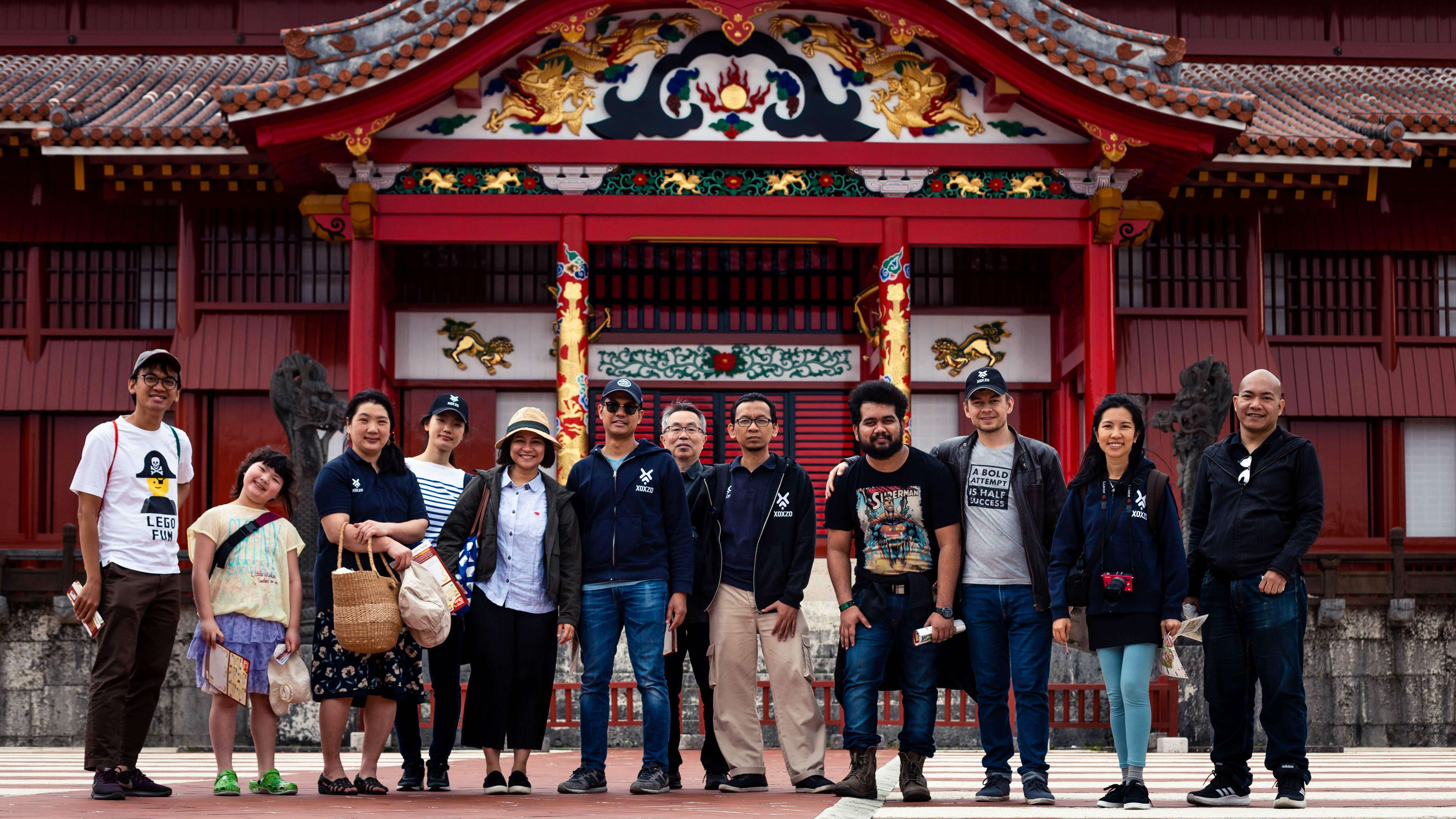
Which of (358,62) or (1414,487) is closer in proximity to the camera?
(358,62)

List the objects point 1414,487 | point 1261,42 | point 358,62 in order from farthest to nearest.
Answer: point 1261,42
point 1414,487
point 358,62

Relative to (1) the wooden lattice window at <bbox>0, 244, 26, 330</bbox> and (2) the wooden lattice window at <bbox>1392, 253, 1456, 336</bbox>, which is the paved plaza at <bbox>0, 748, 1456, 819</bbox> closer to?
(1) the wooden lattice window at <bbox>0, 244, 26, 330</bbox>

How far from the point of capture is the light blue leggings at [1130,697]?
643cm

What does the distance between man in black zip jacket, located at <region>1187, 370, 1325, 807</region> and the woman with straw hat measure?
9.19 ft

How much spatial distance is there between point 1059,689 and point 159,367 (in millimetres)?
6868

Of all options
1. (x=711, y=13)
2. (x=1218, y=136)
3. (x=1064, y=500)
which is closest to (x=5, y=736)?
(x=711, y=13)

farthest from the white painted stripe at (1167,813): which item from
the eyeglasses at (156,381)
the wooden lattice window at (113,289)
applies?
the wooden lattice window at (113,289)

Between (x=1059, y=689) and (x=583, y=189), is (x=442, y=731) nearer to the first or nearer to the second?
(x=1059, y=689)

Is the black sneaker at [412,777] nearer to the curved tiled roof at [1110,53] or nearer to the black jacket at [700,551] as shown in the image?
the black jacket at [700,551]

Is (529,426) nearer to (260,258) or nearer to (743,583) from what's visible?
(743,583)

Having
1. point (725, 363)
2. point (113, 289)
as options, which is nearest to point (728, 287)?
point (725, 363)

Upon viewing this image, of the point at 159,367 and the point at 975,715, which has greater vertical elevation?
the point at 159,367

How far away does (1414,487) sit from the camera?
15977 mm

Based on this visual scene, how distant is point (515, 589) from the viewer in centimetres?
700
